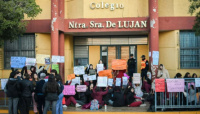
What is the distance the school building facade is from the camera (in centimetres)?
1608

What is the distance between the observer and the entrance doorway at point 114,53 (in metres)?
18.7

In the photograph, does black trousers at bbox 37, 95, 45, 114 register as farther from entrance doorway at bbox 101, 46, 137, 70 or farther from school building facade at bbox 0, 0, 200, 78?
entrance doorway at bbox 101, 46, 137, 70

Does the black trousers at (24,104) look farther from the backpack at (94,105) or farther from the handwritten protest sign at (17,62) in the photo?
the backpack at (94,105)

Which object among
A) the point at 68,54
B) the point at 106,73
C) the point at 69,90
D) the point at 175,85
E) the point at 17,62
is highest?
the point at 68,54

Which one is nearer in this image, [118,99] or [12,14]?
[12,14]

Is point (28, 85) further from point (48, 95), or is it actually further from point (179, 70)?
point (179, 70)

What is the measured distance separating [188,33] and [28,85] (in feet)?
30.8

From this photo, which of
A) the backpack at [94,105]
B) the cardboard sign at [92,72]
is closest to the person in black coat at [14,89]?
the backpack at [94,105]

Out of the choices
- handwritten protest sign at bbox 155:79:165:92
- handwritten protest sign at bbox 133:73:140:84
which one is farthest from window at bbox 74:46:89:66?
handwritten protest sign at bbox 155:79:165:92

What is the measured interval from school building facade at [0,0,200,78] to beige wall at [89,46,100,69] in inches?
49.1

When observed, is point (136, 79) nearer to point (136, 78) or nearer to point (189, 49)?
point (136, 78)

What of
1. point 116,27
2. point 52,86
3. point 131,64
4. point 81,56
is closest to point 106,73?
point 131,64

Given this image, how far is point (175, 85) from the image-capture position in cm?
1201

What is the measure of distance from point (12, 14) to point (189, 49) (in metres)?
9.57
